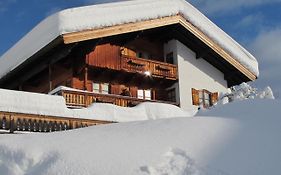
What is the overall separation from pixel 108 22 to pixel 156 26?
9.56ft

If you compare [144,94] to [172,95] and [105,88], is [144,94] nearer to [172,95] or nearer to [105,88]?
[172,95]

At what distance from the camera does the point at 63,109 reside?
15711 mm

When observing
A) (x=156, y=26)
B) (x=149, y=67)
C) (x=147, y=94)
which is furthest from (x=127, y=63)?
(x=147, y=94)

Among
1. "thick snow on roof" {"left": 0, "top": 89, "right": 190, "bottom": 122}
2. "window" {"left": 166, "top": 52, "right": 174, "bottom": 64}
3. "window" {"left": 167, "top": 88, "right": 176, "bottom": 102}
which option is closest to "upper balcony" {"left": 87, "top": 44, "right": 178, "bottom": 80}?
"window" {"left": 167, "top": 88, "right": 176, "bottom": 102}

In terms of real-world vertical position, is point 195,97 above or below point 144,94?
below

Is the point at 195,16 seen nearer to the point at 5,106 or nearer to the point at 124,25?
the point at 124,25

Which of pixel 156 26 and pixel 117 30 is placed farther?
pixel 156 26

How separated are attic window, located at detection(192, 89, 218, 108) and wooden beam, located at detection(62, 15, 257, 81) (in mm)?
1922

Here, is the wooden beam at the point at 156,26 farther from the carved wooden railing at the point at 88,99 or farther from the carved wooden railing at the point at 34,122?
the carved wooden railing at the point at 34,122

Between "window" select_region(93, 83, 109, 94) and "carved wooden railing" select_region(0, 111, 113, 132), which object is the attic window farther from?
"carved wooden railing" select_region(0, 111, 113, 132)

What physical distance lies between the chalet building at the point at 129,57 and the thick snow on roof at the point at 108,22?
38 mm

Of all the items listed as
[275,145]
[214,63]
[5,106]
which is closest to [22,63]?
[5,106]

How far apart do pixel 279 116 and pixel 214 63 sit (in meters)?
17.7

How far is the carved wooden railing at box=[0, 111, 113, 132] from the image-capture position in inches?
558
